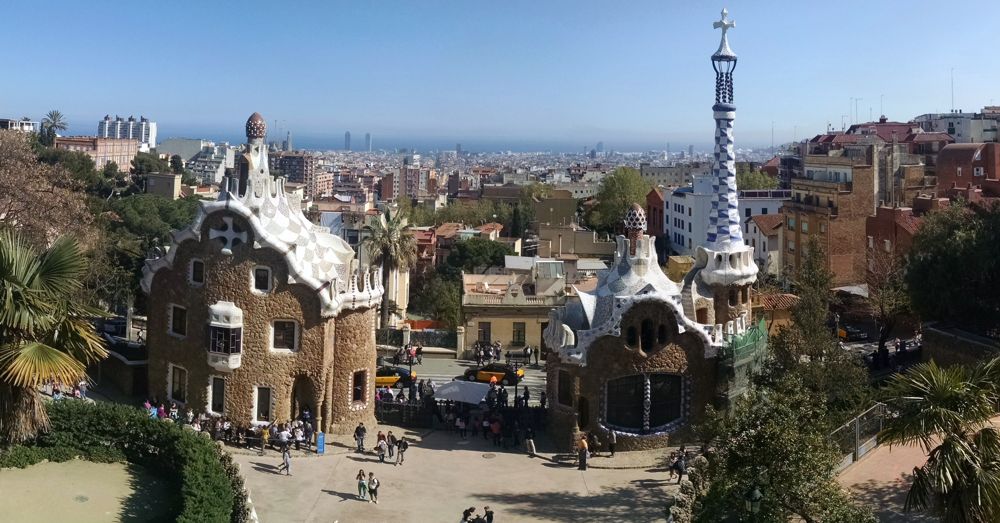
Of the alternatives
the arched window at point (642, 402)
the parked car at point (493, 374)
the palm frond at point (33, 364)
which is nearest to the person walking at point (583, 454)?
the arched window at point (642, 402)

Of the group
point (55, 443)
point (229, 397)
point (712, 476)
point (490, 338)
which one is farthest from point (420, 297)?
point (712, 476)

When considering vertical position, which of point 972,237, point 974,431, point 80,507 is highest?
point 972,237

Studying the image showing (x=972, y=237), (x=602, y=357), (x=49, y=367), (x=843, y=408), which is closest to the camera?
(x=49, y=367)

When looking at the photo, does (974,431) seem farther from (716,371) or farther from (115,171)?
(115,171)

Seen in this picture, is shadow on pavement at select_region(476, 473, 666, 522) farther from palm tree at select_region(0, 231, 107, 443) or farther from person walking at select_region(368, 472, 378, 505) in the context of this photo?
palm tree at select_region(0, 231, 107, 443)

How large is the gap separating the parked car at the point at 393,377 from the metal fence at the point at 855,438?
17974 mm

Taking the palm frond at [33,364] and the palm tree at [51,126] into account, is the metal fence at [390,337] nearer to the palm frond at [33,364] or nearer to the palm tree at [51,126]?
the palm frond at [33,364]

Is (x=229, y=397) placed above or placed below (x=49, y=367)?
below

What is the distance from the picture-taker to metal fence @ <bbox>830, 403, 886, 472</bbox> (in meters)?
23.9

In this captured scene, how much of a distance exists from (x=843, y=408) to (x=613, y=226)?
68336 millimetres

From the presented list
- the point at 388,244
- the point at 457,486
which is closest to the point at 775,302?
the point at 388,244

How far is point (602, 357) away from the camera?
30.0 metres

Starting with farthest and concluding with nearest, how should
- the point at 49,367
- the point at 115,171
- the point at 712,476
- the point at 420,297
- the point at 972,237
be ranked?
1. the point at 115,171
2. the point at 420,297
3. the point at 972,237
4. the point at 712,476
5. the point at 49,367

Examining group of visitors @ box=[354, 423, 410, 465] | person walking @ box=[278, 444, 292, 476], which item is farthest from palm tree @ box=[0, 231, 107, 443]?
group of visitors @ box=[354, 423, 410, 465]
